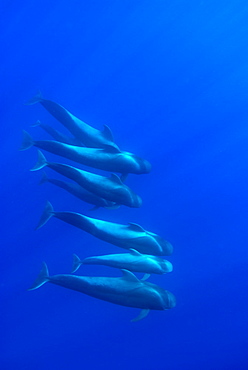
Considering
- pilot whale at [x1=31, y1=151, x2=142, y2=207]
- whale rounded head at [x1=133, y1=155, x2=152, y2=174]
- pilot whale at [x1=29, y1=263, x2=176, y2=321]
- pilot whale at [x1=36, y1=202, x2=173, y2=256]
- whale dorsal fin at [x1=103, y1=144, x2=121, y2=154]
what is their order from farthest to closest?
whale rounded head at [x1=133, y1=155, x2=152, y2=174] → pilot whale at [x1=36, y1=202, x2=173, y2=256] → whale dorsal fin at [x1=103, y1=144, x2=121, y2=154] → pilot whale at [x1=31, y1=151, x2=142, y2=207] → pilot whale at [x1=29, y1=263, x2=176, y2=321]

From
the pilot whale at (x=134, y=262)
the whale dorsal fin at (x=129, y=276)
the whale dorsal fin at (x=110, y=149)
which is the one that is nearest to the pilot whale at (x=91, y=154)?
A: the whale dorsal fin at (x=110, y=149)

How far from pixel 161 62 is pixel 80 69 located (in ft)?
5.32

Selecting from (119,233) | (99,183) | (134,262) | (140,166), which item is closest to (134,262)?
(134,262)

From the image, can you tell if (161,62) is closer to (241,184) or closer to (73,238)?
(241,184)

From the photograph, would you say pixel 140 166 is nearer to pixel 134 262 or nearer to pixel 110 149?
pixel 110 149

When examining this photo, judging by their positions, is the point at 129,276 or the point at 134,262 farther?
the point at 134,262

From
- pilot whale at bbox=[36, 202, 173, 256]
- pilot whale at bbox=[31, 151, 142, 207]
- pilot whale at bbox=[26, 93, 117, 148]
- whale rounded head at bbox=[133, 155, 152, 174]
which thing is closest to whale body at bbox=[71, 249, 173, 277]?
pilot whale at bbox=[36, 202, 173, 256]

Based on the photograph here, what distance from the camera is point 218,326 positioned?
24.5 feet

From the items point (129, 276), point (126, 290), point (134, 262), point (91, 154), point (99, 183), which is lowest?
point (126, 290)

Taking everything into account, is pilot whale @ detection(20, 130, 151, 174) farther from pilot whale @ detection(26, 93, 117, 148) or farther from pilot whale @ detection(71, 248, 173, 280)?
pilot whale @ detection(71, 248, 173, 280)

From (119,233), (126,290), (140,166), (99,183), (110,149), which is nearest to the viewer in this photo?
(126,290)

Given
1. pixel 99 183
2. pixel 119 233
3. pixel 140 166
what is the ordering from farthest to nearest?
pixel 140 166 < pixel 119 233 < pixel 99 183

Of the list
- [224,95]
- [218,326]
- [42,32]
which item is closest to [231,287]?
[218,326]

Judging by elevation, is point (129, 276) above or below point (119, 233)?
below
